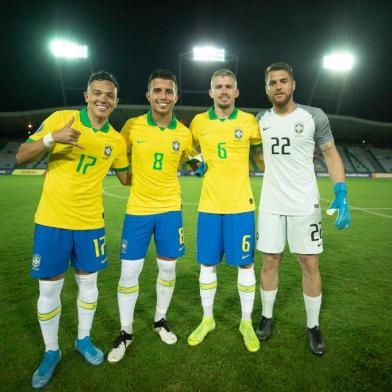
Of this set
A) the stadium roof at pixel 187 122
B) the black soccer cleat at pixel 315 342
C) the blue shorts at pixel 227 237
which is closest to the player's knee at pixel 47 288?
the blue shorts at pixel 227 237

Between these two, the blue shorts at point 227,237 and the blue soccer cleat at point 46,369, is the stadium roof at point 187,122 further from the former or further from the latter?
the blue soccer cleat at point 46,369

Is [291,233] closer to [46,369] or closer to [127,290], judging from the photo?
[127,290]

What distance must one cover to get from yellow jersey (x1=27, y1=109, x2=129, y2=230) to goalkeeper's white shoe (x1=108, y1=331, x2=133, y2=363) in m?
0.98

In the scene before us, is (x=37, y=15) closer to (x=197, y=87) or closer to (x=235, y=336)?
(x=197, y=87)

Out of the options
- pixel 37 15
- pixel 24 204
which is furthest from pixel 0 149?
pixel 24 204

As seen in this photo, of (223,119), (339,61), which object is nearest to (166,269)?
(223,119)

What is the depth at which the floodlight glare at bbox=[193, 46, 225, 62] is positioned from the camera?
95.7ft

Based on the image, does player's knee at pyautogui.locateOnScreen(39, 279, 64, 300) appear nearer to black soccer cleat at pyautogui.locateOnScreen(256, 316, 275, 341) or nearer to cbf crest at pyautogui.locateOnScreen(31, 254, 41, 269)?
cbf crest at pyautogui.locateOnScreen(31, 254, 41, 269)

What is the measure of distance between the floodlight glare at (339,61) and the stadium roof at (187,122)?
4653 millimetres

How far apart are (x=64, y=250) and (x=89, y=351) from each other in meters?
0.85

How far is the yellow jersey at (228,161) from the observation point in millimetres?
2947

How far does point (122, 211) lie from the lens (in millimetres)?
9375

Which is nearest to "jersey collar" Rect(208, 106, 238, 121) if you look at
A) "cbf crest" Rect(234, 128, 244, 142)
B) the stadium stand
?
"cbf crest" Rect(234, 128, 244, 142)

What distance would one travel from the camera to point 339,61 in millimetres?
30094
